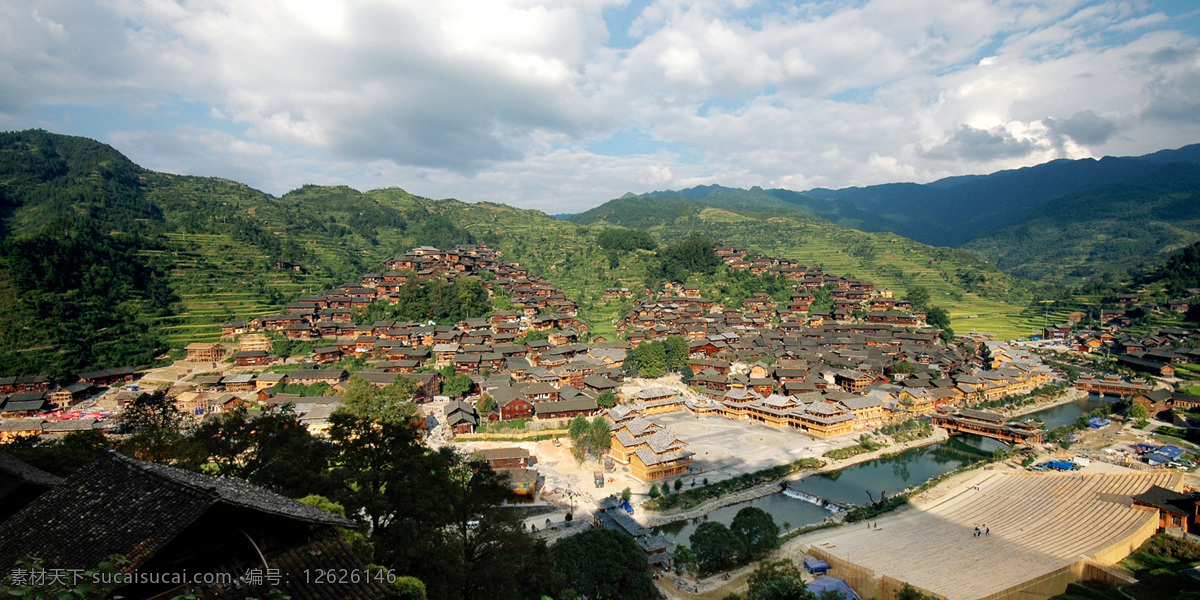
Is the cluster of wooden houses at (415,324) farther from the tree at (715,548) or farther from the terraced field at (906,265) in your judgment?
the terraced field at (906,265)

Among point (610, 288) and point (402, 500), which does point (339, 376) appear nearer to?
point (402, 500)

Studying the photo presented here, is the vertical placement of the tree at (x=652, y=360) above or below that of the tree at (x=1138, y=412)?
above

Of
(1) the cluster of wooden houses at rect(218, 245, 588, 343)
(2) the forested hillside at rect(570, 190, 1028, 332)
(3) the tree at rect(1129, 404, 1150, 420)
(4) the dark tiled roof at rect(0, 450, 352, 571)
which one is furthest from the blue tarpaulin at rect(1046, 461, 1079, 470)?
(4) the dark tiled roof at rect(0, 450, 352, 571)

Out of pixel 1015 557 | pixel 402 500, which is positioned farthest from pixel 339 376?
pixel 1015 557

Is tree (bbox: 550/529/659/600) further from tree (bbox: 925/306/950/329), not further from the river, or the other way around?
tree (bbox: 925/306/950/329)

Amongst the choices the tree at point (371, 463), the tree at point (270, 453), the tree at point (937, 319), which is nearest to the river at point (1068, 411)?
the tree at point (937, 319)

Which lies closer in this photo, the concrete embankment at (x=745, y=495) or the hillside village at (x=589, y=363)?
the concrete embankment at (x=745, y=495)

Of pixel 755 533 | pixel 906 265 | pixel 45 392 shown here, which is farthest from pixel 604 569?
pixel 906 265
